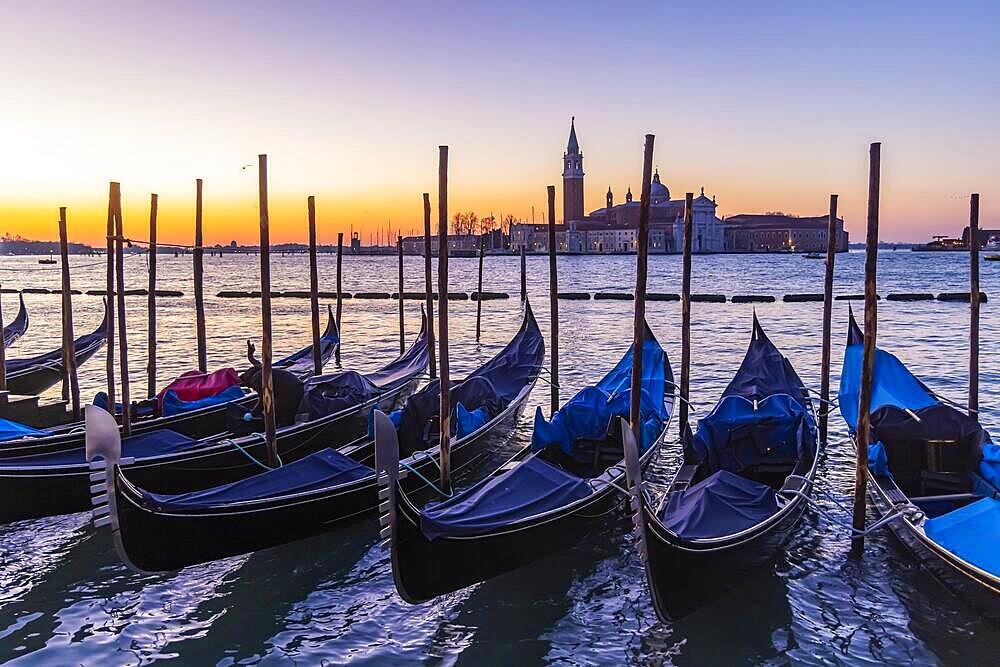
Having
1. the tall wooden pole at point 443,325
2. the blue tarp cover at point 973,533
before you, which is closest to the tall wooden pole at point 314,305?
the tall wooden pole at point 443,325

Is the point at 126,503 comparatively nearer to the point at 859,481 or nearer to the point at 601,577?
the point at 601,577

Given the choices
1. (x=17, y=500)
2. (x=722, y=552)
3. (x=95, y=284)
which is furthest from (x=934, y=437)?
(x=95, y=284)

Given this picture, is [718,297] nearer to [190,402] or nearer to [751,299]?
[751,299]

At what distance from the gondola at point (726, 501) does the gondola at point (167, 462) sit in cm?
281

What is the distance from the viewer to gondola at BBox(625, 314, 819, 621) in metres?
3.57

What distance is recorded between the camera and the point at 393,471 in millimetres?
3539

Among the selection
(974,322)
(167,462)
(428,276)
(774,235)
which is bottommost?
(167,462)

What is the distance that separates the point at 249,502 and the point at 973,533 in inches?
143

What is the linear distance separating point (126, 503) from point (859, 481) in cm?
388

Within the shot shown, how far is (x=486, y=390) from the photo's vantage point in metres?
6.90

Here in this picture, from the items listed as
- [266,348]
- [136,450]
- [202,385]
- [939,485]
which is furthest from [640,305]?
[202,385]

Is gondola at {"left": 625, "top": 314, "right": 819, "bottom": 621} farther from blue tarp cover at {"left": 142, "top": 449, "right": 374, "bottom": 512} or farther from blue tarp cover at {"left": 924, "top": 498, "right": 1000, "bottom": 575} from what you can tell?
blue tarp cover at {"left": 142, "top": 449, "right": 374, "bottom": 512}

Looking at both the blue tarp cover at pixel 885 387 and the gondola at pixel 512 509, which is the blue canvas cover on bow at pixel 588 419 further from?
the blue tarp cover at pixel 885 387

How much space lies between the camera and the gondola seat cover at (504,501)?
3.86 meters
